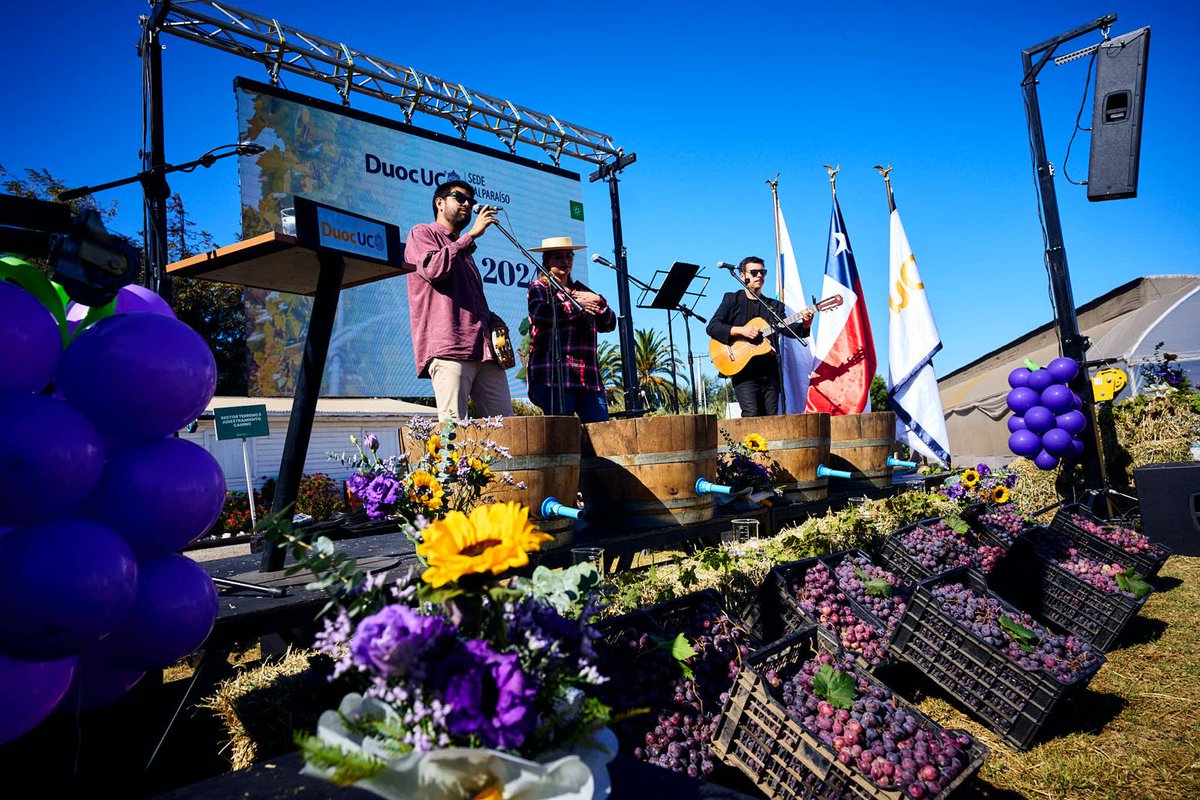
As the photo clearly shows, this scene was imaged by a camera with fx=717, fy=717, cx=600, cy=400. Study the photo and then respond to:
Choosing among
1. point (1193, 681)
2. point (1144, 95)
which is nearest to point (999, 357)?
point (1144, 95)

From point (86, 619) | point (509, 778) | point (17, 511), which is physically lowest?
point (509, 778)

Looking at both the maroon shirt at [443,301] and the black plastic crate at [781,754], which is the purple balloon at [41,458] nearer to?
the black plastic crate at [781,754]

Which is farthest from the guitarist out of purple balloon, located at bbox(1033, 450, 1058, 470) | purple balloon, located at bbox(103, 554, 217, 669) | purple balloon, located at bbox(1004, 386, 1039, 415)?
purple balloon, located at bbox(103, 554, 217, 669)

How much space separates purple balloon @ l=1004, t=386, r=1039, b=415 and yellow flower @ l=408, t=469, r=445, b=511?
632cm

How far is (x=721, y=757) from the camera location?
189cm

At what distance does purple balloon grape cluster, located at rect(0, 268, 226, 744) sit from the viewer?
4.60 feet

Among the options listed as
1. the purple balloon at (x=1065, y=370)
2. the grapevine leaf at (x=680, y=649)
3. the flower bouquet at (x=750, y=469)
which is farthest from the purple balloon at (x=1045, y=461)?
the grapevine leaf at (x=680, y=649)

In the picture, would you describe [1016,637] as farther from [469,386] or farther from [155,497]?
[155,497]

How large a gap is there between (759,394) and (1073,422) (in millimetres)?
3153

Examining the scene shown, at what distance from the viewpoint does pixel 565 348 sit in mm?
4355

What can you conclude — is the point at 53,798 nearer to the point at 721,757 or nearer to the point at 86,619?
the point at 86,619

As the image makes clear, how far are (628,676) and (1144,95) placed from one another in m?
7.10

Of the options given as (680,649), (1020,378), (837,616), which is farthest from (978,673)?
(1020,378)

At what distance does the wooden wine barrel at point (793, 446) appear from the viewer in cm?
479
